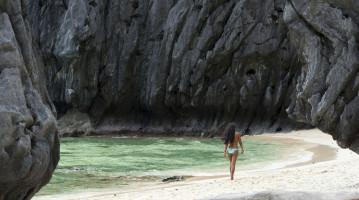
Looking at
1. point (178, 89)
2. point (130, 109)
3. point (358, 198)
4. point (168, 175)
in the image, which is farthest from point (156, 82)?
point (358, 198)

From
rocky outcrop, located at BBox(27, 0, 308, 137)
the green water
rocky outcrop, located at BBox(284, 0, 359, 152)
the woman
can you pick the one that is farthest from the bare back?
rocky outcrop, located at BBox(27, 0, 308, 137)

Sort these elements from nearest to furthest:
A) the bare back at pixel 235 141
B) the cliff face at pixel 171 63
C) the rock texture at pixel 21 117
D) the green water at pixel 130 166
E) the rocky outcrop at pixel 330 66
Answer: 1. the rock texture at pixel 21 117
2. the rocky outcrop at pixel 330 66
3. the bare back at pixel 235 141
4. the green water at pixel 130 166
5. the cliff face at pixel 171 63

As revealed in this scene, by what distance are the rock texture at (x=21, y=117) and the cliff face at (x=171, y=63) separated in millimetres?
23335

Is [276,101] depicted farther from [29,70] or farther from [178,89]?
[29,70]

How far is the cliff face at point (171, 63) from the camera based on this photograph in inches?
1312

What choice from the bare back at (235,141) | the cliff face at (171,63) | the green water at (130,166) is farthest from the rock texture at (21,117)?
the cliff face at (171,63)

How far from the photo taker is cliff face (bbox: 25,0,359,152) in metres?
33.3

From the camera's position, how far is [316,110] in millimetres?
9773

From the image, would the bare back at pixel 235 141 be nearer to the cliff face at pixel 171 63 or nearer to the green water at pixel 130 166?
the green water at pixel 130 166

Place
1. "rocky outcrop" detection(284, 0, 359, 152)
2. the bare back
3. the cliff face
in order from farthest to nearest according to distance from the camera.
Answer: the cliff face < the bare back < "rocky outcrop" detection(284, 0, 359, 152)

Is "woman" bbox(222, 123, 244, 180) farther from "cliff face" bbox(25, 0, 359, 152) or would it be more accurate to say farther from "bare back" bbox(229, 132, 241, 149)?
"cliff face" bbox(25, 0, 359, 152)

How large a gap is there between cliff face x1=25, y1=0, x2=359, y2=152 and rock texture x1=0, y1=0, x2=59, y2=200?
919 inches

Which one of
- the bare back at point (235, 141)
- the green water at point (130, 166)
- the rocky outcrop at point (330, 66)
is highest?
the rocky outcrop at point (330, 66)

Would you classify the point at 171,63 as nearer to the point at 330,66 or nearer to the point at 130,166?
the point at 130,166
